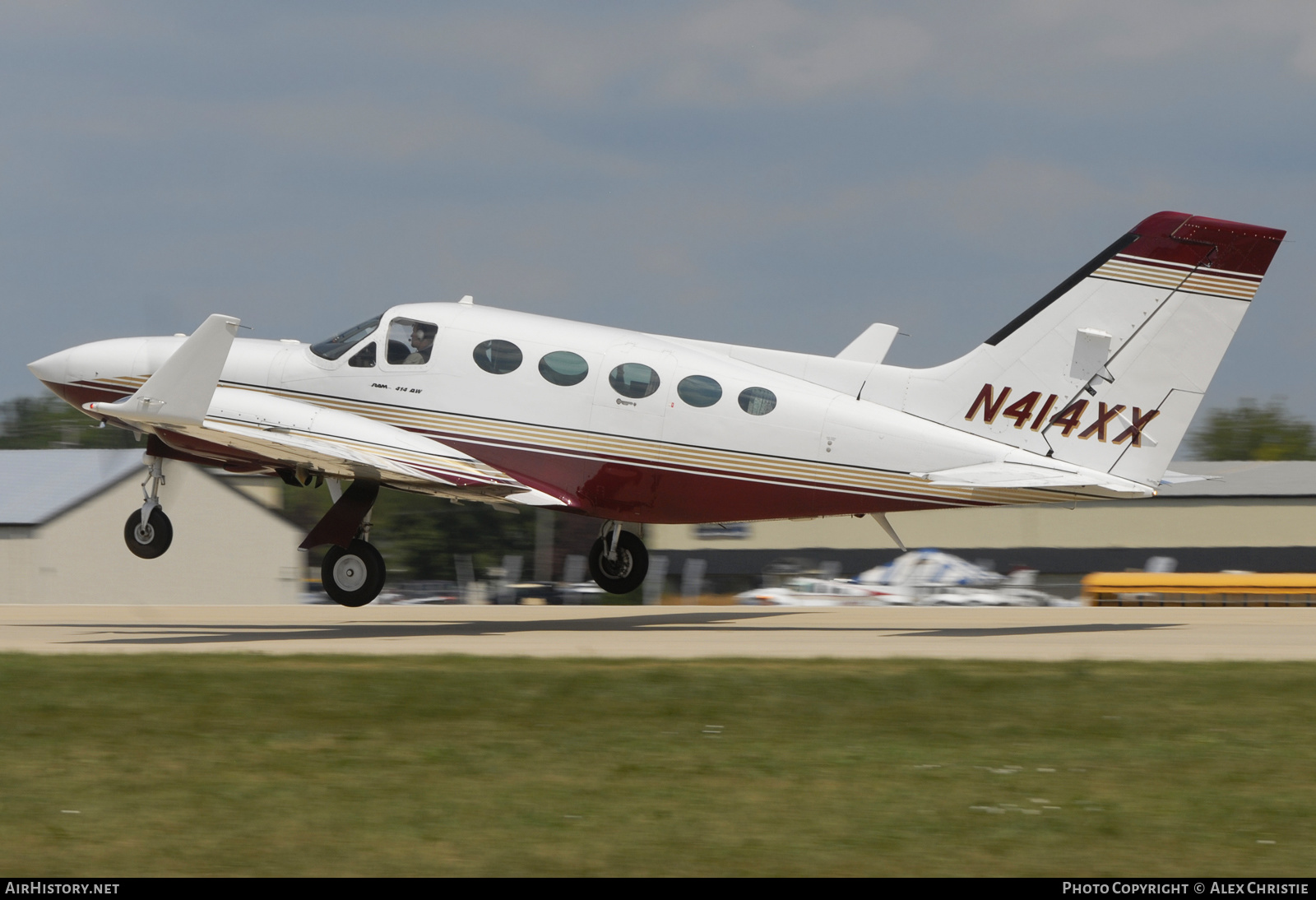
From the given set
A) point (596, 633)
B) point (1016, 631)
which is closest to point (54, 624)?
point (596, 633)

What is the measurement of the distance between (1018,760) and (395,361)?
1257 centimetres

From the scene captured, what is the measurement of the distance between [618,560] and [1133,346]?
8.43 metres

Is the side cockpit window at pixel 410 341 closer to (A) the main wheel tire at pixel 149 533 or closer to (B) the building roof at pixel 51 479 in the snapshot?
(A) the main wheel tire at pixel 149 533

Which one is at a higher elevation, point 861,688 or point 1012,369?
point 1012,369

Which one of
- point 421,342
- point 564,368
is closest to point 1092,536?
point 564,368

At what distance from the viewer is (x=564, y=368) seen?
19391mm

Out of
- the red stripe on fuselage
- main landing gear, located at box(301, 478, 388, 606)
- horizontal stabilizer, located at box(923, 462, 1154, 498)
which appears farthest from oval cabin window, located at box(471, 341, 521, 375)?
horizontal stabilizer, located at box(923, 462, 1154, 498)

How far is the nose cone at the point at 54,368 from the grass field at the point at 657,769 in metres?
8.09

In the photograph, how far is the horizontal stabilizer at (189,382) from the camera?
16812mm

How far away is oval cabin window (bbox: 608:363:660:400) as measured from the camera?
19203 mm

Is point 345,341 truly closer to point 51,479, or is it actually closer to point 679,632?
point 679,632

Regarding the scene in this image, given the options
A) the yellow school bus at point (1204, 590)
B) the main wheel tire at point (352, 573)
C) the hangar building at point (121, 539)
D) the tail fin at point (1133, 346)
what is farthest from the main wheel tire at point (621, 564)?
the hangar building at point (121, 539)
